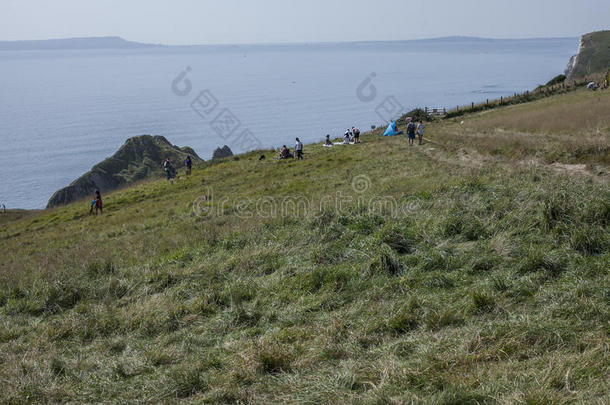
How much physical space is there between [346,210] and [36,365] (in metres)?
8.77

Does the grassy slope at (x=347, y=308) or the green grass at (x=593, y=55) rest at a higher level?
the green grass at (x=593, y=55)

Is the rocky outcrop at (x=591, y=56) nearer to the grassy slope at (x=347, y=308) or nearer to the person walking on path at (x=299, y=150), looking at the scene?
the person walking on path at (x=299, y=150)

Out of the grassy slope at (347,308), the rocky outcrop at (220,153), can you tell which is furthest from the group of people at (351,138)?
the rocky outcrop at (220,153)

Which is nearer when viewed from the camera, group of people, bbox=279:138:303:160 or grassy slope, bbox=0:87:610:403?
grassy slope, bbox=0:87:610:403

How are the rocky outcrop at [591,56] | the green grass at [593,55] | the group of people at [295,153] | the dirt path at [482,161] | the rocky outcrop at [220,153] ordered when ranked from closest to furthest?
the dirt path at [482,161], the group of people at [295,153], the rocky outcrop at [220,153], the green grass at [593,55], the rocky outcrop at [591,56]

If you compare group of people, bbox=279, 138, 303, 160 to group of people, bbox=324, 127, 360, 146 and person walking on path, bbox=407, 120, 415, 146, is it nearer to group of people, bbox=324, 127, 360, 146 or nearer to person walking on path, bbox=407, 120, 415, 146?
group of people, bbox=324, 127, 360, 146

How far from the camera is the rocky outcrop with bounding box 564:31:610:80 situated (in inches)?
3750

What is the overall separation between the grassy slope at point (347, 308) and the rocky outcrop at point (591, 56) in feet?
309

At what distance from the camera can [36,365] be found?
745 cm

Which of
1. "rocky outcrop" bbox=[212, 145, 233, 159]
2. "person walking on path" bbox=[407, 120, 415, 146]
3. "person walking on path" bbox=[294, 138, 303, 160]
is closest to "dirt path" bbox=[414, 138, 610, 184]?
"person walking on path" bbox=[407, 120, 415, 146]

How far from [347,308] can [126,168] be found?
70.0 meters

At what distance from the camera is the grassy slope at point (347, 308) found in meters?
5.73

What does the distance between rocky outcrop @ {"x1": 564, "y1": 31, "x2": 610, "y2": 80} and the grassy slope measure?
309 ft

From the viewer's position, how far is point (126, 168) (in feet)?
238
